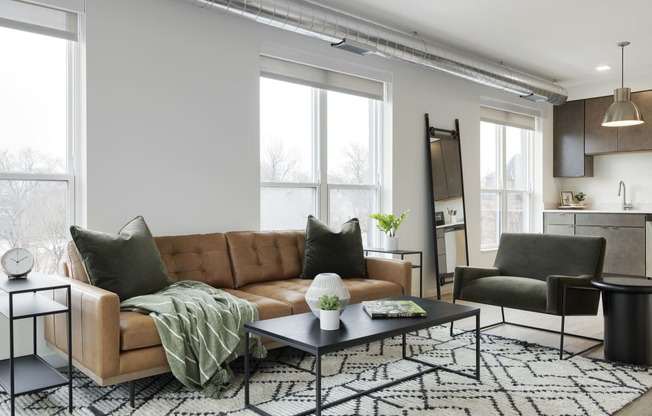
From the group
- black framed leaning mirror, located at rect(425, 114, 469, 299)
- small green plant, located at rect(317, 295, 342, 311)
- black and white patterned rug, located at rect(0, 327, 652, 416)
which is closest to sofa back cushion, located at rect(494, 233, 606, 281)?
black and white patterned rug, located at rect(0, 327, 652, 416)

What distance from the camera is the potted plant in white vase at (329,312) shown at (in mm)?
2762

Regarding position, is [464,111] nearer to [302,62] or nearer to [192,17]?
[302,62]

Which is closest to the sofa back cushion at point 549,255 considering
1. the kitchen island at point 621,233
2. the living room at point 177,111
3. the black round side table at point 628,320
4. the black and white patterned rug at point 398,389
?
the black round side table at point 628,320

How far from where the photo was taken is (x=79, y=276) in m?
3.34

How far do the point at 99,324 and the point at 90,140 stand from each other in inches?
59.3

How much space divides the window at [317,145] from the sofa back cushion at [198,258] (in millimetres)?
845

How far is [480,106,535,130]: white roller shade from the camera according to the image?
23.4ft

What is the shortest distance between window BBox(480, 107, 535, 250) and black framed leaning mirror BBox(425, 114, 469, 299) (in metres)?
0.76

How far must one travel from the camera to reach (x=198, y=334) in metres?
3.05

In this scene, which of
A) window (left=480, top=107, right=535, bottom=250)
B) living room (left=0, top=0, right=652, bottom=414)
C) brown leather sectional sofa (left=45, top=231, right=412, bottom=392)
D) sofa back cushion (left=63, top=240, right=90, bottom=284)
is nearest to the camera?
brown leather sectional sofa (left=45, top=231, right=412, bottom=392)

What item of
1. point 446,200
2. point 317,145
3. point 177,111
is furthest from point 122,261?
point 446,200

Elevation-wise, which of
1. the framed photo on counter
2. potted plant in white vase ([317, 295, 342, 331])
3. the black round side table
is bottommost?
the black round side table

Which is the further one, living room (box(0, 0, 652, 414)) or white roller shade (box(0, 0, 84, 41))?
living room (box(0, 0, 652, 414))

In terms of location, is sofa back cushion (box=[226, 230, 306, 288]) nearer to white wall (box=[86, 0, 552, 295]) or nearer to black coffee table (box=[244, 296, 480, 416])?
white wall (box=[86, 0, 552, 295])
